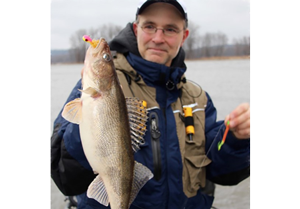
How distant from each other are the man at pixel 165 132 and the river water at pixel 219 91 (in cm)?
59

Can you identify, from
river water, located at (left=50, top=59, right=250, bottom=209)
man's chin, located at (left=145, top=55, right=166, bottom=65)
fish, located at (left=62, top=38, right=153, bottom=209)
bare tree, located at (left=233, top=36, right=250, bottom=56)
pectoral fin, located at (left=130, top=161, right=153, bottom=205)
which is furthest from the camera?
river water, located at (left=50, top=59, right=250, bottom=209)

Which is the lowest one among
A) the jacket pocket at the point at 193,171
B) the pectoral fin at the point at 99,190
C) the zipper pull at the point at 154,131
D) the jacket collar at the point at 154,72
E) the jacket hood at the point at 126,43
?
the jacket pocket at the point at 193,171

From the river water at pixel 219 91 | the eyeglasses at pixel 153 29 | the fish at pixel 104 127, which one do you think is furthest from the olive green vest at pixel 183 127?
the fish at pixel 104 127

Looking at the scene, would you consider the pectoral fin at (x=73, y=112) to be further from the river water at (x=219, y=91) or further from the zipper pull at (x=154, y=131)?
the river water at (x=219, y=91)

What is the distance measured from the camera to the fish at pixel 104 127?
1.38 m

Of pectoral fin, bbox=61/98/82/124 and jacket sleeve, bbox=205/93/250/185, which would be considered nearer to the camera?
pectoral fin, bbox=61/98/82/124

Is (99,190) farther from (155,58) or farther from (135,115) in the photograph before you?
(155,58)

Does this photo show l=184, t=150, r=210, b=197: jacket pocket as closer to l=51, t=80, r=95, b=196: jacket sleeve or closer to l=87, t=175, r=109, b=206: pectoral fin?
l=51, t=80, r=95, b=196: jacket sleeve

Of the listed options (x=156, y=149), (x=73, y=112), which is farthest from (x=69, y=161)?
(x=156, y=149)

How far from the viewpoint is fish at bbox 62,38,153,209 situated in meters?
1.38

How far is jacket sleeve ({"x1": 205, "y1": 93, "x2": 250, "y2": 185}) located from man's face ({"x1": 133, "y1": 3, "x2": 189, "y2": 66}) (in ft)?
2.44

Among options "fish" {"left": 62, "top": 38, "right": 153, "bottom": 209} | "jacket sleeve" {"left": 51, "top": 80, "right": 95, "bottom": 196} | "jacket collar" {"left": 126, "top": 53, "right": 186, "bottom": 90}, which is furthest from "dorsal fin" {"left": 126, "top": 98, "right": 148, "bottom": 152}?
"jacket collar" {"left": 126, "top": 53, "right": 186, "bottom": 90}
